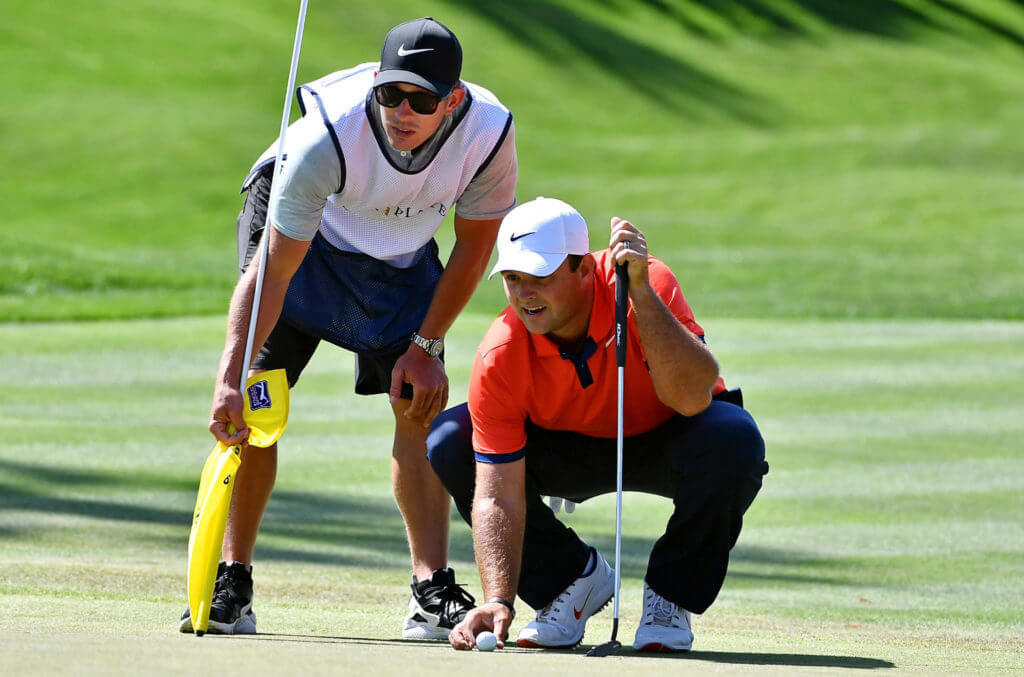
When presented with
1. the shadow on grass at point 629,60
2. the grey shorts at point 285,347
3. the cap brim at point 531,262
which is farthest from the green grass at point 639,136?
the cap brim at point 531,262

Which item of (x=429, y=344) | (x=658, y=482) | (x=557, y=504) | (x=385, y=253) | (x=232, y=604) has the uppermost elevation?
(x=385, y=253)

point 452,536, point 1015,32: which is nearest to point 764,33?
point 1015,32

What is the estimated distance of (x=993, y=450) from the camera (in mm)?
9398

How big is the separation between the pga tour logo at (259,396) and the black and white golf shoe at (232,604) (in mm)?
516

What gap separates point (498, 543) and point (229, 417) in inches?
32.1

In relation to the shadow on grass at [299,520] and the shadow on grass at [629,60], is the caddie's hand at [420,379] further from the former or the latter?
the shadow on grass at [629,60]

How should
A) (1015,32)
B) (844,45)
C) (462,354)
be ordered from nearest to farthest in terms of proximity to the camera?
(462,354) < (844,45) < (1015,32)

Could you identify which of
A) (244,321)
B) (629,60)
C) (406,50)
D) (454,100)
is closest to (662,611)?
(244,321)

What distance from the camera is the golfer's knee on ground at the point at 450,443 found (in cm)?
481

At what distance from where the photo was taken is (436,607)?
4891 millimetres

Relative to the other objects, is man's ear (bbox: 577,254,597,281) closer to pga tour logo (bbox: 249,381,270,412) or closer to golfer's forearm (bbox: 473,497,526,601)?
golfer's forearm (bbox: 473,497,526,601)

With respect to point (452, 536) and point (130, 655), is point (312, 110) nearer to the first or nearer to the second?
point (130, 655)

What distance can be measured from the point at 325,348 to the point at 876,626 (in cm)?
867

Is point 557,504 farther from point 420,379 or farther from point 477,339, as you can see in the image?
point 477,339
